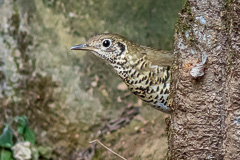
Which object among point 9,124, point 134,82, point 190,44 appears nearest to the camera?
point 190,44

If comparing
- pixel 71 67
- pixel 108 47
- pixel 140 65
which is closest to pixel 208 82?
pixel 140 65

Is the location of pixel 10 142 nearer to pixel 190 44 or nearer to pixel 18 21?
pixel 18 21

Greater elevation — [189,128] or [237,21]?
[237,21]

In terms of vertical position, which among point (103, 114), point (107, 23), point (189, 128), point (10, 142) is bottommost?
point (10, 142)

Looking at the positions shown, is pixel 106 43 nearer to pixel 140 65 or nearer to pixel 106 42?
pixel 106 42

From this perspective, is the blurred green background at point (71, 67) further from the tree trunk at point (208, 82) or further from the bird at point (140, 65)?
the tree trunk at point (208, 82)

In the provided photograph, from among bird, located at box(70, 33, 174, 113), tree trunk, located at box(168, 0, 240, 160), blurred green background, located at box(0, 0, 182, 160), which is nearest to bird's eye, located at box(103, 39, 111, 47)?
bird, located at box(70, 33, 174, 113)

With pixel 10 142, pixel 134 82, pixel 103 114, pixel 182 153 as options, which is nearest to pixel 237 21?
pixel 182 153

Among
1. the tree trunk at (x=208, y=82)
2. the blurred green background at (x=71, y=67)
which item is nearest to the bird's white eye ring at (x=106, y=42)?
the tree trunk at (x=208, y=82)
